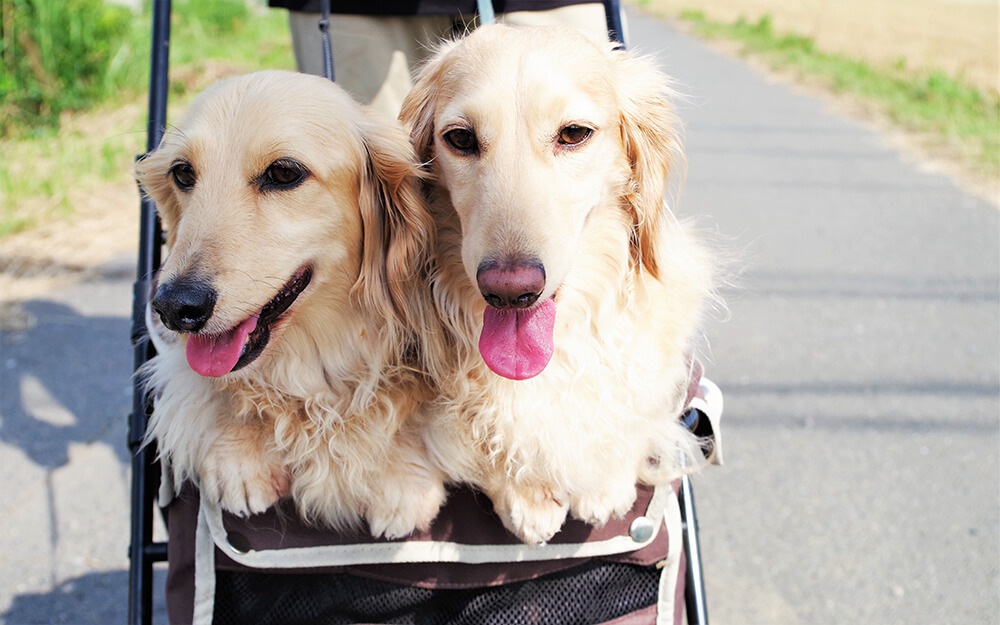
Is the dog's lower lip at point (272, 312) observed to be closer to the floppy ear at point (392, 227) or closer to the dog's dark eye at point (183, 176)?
the floppy ear at point (392, 227)

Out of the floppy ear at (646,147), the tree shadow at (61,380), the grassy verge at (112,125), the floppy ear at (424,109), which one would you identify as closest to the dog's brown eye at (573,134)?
the floppy ear at (646,147)

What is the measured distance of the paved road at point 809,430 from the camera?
264 centimetres

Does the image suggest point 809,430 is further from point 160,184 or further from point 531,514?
point 160,184

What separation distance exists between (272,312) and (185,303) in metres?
0.18

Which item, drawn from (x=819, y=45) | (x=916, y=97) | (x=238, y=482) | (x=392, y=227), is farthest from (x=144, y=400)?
(x=819, y=45)

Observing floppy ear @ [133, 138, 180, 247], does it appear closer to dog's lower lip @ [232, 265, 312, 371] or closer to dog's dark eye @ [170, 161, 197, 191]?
dog's dark eye @ [170, 161, 197, 191]

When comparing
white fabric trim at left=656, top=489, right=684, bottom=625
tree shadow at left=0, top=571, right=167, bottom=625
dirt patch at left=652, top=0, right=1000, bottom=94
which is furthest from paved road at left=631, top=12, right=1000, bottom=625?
dirt patch at left=652, top=0, right=1000, bottom=94

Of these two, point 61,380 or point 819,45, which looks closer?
point 61,380

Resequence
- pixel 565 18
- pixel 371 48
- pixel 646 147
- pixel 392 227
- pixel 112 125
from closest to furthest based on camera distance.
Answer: pixel 392 227 < pixel 646 147 < pixel 565 18 < pixel 371 48 < pixel 112 125

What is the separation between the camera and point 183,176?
Answer: 1639 millimetres

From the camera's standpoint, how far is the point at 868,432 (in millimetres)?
3379

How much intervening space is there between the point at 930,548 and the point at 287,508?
2.06m

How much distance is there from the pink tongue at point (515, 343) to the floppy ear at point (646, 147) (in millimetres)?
287

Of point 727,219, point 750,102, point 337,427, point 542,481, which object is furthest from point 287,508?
point 750,102
